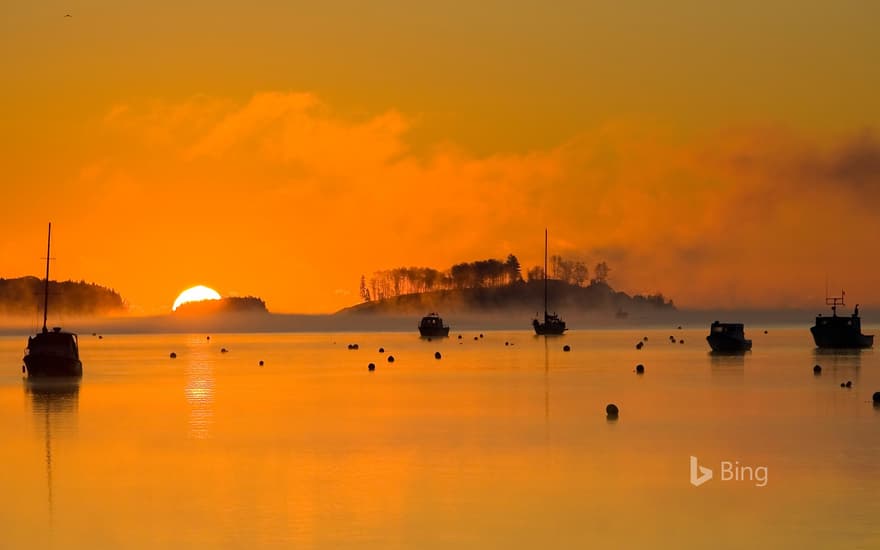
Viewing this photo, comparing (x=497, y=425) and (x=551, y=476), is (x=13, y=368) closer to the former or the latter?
(x=497, y=425)

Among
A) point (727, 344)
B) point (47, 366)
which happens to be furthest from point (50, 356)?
point (727, 344)

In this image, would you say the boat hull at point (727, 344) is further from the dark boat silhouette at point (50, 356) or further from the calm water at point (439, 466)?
the dark boat silhouette at point (50, 356)

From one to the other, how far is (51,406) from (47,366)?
25715mm

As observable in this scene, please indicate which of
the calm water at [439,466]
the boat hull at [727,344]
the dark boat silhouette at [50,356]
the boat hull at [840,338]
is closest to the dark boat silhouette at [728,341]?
the boat hull at [727,344]

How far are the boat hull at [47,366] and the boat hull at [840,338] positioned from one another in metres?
85.3

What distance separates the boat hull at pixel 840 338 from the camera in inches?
5684

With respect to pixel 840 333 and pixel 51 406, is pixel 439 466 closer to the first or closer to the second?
pixel 51 406

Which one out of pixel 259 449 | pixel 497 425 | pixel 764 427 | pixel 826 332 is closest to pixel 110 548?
pixel 259 449

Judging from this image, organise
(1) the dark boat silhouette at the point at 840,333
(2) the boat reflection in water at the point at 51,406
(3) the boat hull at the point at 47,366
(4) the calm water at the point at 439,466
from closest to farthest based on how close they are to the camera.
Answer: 1. (4) the calm water at the point at 439,466
2. (2) the boat reflection in water at the point at 51,406
3. (3) the boat hull at the point at 47,366
4. (1) the dark boat silhouette at the point at 840,333

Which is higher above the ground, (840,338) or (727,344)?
(840,338)

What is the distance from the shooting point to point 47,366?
3814 inches

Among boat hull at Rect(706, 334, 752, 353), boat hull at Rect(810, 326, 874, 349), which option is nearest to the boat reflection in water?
boat hull at Rect(706, 334, 752, 353)

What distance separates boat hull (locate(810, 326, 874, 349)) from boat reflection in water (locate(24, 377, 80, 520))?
86871 mm

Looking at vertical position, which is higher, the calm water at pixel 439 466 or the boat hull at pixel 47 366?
the boat hull at pixel 47 366
